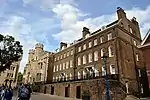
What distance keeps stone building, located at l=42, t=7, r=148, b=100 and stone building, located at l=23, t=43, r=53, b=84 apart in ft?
31.6

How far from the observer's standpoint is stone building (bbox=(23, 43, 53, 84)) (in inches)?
1901

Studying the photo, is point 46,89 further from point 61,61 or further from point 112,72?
point 112,72

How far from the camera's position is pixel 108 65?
28.7m

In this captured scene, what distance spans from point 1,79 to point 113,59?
44.0m

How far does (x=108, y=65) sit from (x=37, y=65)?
1195 inches

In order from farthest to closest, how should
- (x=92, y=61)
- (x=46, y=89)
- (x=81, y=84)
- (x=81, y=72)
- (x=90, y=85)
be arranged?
(x=46, y=89), (x=81, y=72), (x=92, y=61), (x=81, y=84), (x=90, y=85)

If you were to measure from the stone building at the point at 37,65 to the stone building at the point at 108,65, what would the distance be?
9640 mm

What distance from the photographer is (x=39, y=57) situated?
175 feet

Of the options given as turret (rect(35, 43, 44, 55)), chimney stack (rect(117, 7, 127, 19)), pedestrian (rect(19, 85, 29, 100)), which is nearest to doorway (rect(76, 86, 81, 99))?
chimney stack (rect(117, 7, 127, 19))

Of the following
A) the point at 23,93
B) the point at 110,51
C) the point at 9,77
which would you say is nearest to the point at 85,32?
the point at 110,51

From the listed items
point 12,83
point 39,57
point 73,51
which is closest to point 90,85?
point 73,51

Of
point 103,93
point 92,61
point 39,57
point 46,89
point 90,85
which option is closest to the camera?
point 103,93

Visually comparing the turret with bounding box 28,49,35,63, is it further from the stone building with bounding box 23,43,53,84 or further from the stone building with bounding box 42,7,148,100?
the stone building with bounding box 42,7,148,100

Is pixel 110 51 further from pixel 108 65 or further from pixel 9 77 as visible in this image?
pixel 9 77
